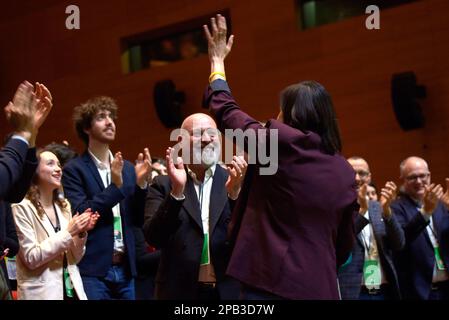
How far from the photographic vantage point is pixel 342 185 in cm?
338

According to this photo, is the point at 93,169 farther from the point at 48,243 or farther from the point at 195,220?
the point at 195,220

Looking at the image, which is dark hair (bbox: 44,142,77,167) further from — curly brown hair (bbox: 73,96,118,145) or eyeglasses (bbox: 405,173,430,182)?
eyeglasses (bbox: 405,173,430,182)

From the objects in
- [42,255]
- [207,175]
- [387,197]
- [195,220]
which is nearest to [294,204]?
[195,220]

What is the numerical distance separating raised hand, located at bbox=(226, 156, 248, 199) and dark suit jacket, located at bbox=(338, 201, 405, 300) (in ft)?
6.30

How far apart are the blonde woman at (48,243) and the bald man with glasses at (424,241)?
2.80 meters

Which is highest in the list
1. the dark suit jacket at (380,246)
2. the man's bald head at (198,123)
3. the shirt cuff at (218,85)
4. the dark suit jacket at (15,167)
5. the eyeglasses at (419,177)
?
the shirt cuff at (218,85)

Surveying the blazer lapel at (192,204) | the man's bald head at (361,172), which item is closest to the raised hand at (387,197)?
the man's bald head at (361,172)

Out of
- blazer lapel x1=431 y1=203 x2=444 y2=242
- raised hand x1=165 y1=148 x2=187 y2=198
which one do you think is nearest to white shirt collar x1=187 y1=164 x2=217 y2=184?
raised hand x1=165 y1=148 x2=187 y2=198

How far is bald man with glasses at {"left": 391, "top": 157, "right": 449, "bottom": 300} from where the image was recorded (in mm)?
6324

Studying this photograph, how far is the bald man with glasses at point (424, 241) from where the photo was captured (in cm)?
632

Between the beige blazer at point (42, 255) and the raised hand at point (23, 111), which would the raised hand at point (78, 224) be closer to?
the beige blazer at point (42, 255)

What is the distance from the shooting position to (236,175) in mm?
3875
